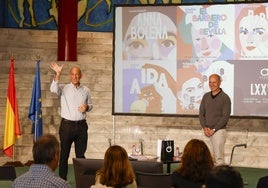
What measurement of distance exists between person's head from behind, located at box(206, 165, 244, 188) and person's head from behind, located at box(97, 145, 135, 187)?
5.23 feet

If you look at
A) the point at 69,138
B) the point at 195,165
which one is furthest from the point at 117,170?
the point at 69,138

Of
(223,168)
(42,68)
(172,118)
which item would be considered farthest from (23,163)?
(223,168)

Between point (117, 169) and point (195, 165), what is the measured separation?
58 centimetres

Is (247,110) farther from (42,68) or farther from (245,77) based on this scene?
(42,68)

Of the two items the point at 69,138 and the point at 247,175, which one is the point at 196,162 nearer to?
the point at 69,138

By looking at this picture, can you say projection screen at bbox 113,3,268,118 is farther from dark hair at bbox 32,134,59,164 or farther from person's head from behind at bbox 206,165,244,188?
person's head from behind at bbox 206,165,244,188

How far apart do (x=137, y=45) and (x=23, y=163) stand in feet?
8.58

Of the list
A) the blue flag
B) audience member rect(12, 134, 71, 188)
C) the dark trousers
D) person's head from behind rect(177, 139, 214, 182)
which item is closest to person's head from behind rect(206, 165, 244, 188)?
audience member rect(12, 134, 71, 188)

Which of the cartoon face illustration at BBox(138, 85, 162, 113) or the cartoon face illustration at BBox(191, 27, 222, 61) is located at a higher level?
the cartoon face illustration at BBox(191, 27, 222, 61)

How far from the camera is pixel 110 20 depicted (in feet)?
42.0

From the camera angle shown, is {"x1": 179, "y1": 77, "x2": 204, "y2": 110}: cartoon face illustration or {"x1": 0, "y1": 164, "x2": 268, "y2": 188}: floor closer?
{"x1": 0, "y1": 164, "x2": 268, "y2": 188}: floor

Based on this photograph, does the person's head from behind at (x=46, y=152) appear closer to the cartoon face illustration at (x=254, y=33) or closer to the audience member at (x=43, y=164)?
the audience member at (x=43, y=164)

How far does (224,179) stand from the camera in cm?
325

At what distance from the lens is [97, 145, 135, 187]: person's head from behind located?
485 centimetres
